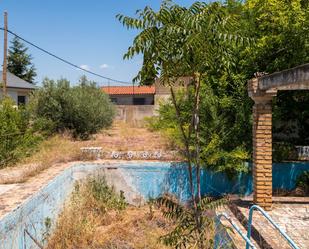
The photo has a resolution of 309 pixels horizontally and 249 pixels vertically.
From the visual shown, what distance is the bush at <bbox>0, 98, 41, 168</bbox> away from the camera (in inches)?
432

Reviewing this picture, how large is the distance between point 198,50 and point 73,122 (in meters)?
13.4

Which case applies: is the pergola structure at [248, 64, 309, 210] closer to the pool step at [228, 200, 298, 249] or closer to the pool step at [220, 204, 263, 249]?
the pool step at [228, 200, 298, 249]

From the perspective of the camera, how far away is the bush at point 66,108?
51.5ft

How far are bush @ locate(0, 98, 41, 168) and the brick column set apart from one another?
7.14 meters

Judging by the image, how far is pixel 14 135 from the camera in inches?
454

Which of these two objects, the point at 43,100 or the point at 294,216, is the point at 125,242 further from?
the point at 43,100

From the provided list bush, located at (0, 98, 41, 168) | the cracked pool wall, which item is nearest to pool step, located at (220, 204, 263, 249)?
the cracked pool wall

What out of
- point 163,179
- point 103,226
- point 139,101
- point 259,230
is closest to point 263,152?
point 259,230

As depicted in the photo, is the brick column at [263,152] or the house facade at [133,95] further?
the house facade at [133,95]

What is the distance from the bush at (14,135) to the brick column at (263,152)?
714 centimetres

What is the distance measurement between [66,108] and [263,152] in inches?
414

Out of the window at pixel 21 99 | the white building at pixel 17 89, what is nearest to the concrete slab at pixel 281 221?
the white building at pixel 17 89

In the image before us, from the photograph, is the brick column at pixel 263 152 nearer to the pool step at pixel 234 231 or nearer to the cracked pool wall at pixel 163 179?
the pool step at pixel 234 231

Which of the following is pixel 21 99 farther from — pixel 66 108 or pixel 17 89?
pixel 66 108
